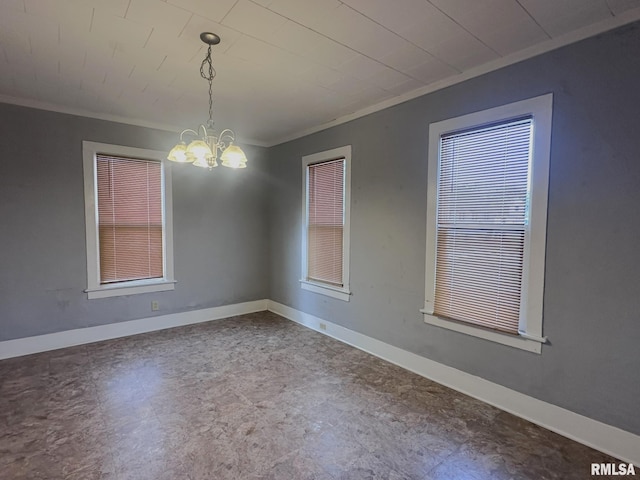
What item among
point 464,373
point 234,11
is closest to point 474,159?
point 464,373

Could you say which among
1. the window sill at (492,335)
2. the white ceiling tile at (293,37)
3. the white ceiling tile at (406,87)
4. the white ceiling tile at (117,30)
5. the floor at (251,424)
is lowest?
the floor at (251,424)

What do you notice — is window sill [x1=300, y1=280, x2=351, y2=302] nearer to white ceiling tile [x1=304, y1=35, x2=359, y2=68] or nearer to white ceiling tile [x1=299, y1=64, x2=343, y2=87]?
white ceiling tile [x1=299, y1=64, x2=343, y2=87]

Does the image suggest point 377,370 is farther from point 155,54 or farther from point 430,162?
point 155,54

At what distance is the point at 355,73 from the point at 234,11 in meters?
1.13

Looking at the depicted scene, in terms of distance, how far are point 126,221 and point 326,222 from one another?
250 cm

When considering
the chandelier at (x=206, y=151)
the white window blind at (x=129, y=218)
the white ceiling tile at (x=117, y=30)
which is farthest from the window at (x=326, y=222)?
the white ceiling tile at (x=117, y=30)

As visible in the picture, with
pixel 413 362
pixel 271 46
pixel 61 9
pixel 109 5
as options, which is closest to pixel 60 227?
pixel 61 9

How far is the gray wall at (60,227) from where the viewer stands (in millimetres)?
3332

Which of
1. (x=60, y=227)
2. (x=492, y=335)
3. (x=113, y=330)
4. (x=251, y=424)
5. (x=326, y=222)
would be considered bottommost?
(x=251, y=424)

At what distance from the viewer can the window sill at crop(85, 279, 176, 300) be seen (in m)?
3.82

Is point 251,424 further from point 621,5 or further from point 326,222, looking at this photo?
point 621,5

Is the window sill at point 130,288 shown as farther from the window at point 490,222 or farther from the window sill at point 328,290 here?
the window at point 490,222

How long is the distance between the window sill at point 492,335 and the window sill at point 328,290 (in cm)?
107

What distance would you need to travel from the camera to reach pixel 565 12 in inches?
73.8
